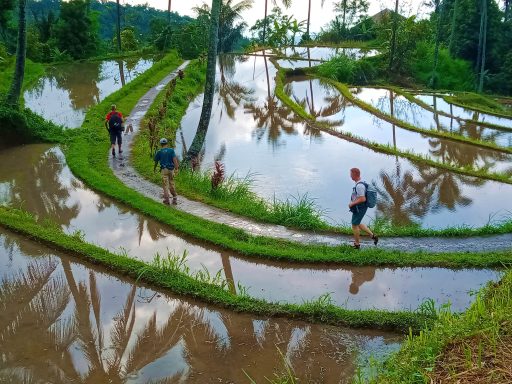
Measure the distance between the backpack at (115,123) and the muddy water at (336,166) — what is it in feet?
7.75

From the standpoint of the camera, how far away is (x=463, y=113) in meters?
23.2

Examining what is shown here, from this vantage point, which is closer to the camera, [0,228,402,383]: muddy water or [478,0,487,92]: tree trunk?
[0,228,402,383]: muddy water

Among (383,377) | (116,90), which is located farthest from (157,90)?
(383,377)

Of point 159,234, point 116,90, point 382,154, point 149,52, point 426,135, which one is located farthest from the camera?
point 149,52

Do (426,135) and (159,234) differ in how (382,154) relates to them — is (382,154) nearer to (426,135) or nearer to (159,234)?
(426,135)

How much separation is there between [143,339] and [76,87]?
19.7 meters

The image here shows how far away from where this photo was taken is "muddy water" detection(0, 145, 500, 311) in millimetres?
7723

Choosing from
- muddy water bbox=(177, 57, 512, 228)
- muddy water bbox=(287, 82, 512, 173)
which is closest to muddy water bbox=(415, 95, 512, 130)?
muddy water bbox=(287, 82, 512, 173)

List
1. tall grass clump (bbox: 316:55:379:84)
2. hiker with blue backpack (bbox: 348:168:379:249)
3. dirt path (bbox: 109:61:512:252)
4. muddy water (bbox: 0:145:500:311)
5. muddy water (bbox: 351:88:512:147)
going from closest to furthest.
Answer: muddy water (bbox: 0:145:500:311)
hiker with blue backpack (bbox: 348:168:379:249)
dirt path (bbox: 109:61:512:252)
muddy water (bbox: 351:88:512:147)
tall grass clump (bbox: 316:55:379:84)

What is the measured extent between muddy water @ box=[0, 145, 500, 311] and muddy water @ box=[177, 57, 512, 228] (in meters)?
2.84

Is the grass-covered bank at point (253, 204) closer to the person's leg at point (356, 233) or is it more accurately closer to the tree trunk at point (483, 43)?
the person's leg at point (356, 233)

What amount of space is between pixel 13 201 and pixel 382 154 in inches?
413

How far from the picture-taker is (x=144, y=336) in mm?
6359

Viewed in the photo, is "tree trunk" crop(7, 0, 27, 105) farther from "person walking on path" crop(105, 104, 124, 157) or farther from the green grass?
the green grass
